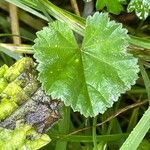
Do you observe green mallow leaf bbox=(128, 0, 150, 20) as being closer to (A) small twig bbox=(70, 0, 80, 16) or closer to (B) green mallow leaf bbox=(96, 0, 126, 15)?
(B) green mallow leaf bbox=(96, 0, 126, 15)

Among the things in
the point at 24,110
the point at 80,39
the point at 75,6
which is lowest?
the point at 24,110

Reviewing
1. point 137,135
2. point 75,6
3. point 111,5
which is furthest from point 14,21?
point 137,135

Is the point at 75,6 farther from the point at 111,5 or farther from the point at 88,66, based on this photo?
the point at 88,66

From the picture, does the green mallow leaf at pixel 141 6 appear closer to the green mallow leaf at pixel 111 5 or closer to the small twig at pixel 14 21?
the green mallow leaf at pixel 111 5

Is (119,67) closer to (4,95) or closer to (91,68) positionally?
(91,68)

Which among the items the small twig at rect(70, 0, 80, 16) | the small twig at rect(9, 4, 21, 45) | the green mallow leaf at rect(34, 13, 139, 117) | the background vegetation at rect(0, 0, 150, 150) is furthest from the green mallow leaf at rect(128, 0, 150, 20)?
the small twig at rect(9, 4, 21, 45)

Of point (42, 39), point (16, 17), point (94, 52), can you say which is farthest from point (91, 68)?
point (16, 17)
